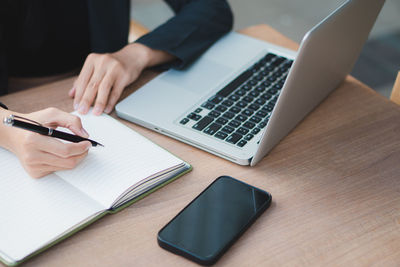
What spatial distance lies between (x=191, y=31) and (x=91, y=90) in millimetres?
322

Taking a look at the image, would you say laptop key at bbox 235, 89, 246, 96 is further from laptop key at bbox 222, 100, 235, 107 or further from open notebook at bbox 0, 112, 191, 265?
open notebook at bbox 0, 112, 191, 265

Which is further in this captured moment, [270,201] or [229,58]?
[229,58]

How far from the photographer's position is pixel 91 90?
0.87 metres

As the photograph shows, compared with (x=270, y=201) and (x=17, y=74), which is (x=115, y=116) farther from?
(x=17, y=74)

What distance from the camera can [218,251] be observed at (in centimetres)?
57

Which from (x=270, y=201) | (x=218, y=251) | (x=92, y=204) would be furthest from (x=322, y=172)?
(x=92, y=204)

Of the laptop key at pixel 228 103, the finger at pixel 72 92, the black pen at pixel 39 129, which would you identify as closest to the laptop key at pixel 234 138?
the laptop key at pixel 228 103

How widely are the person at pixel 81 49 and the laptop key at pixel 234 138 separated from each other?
24 centimetres

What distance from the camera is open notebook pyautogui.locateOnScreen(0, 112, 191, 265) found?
59 cm

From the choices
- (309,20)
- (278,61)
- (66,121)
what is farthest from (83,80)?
(309,20)

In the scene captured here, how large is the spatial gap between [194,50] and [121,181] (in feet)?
1.53

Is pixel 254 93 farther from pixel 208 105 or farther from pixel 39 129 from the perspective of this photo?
pixel 39 129

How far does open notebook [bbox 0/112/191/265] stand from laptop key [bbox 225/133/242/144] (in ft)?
0.30

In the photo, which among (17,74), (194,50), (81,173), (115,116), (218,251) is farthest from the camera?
(17,74)
